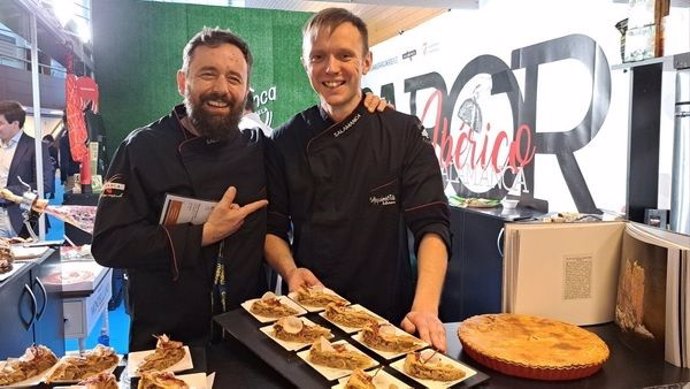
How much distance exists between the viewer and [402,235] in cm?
176

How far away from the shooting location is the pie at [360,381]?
94 cm

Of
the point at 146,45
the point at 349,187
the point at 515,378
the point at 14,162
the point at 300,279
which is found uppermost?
the point at 146,45

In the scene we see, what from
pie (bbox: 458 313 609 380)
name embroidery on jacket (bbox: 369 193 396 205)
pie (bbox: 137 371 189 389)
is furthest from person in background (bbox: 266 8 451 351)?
pie (bbox: 137 371 189 389)

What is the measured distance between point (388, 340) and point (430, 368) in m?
0.15

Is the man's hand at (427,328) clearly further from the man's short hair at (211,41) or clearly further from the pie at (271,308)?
the man's short hair at (211,41)

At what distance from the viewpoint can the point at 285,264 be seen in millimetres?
1618

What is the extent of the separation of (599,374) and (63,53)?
16.0 feet

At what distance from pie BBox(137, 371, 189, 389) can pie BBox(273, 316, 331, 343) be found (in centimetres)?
25

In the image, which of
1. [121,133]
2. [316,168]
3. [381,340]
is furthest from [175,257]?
[121,133]

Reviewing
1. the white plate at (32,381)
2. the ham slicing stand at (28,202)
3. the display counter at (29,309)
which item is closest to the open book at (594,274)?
the white plate at (32,381)

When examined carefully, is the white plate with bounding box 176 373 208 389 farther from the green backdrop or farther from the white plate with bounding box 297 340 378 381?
the green backdrop

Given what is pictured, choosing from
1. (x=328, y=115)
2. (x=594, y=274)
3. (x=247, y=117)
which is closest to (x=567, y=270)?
(x=594, y=274)

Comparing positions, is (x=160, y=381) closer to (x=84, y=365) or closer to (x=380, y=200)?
(x=84, y=365)

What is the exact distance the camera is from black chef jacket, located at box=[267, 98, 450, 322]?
65.6 inches
